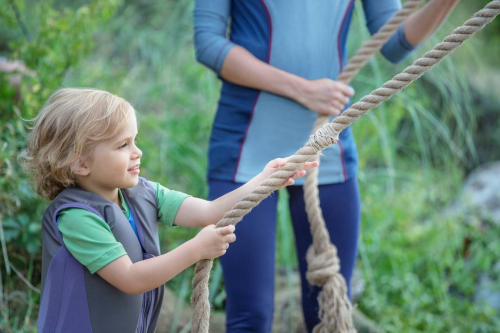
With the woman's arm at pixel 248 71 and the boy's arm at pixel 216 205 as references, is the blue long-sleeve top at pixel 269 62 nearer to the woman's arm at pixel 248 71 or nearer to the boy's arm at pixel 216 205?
the woman's arm at pixel 248 71

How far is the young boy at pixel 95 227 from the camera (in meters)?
1.17

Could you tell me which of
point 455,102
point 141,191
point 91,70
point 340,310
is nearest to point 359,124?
point 455,102

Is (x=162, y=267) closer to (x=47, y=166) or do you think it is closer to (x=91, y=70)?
→ (x=47, y=166)

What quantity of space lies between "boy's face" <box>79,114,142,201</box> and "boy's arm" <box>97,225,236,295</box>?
0.17 meters

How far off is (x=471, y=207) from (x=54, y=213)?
2.94 m

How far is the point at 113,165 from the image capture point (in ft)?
4.04

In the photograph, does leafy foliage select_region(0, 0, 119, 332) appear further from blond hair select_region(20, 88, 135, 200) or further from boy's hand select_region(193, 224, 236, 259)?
boy's hand select_region(193, 224, 236, 259)

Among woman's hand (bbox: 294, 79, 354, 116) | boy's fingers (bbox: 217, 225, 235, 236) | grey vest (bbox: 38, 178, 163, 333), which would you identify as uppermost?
woman's hand (bbox: 294, 79, 354, 116)

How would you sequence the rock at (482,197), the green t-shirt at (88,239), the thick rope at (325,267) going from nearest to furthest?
the green t-shirt at (88,239)
the thick rope at (325,267)
the rock at (482,197)

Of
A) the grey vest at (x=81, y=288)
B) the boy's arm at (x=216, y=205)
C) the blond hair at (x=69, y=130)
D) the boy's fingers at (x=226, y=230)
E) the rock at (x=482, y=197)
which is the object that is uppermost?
the rock at (x=482, y=197)

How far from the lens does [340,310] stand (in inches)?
63.1

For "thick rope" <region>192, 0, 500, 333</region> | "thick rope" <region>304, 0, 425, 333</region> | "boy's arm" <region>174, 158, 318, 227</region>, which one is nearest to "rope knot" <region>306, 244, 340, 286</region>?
"thick rope" <region>304, 0, 425, 333</region>

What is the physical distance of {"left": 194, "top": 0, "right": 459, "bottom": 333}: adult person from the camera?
160cm

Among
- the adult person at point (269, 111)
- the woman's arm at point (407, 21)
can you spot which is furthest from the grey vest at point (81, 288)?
the woman's arm at point (407, 21)
